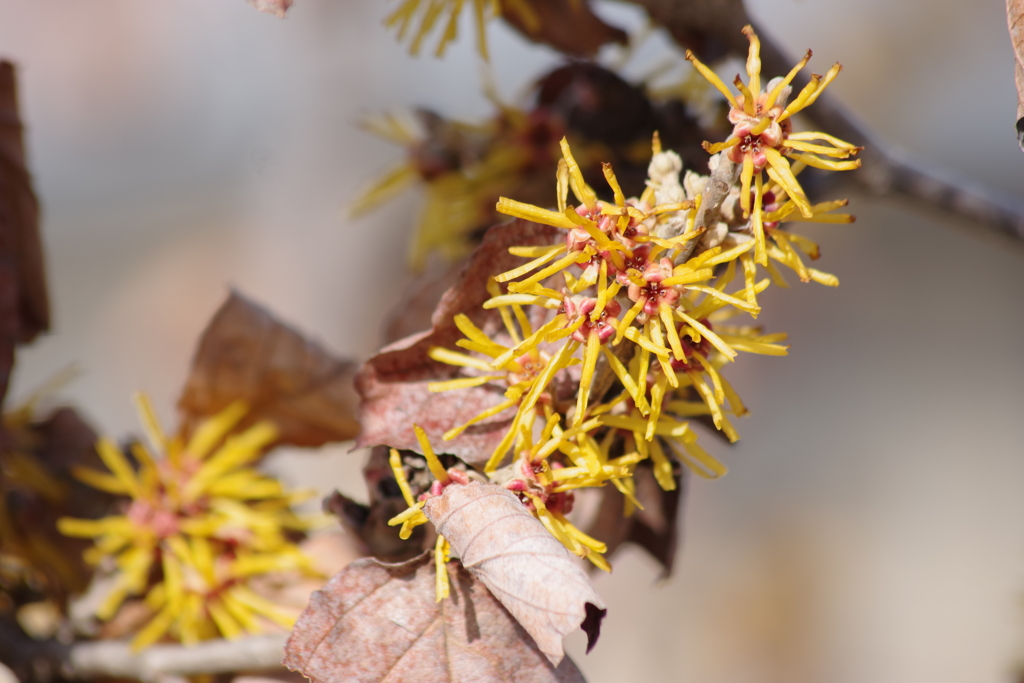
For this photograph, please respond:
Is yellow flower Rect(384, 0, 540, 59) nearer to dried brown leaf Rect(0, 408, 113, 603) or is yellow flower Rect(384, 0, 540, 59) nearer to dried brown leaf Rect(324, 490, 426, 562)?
dried brown leaf Rect(324, 490, 426, 562)

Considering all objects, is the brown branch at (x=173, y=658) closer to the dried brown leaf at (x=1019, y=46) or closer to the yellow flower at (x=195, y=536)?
the yellow flower at (x=195, y=536)

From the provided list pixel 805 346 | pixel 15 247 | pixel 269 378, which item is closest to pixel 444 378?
pixel 269 378

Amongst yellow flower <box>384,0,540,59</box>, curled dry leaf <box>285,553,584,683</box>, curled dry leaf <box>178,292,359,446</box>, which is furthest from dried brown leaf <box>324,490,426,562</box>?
yellow flower <box>384,0,540,59</box>

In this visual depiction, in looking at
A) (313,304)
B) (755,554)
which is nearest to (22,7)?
(313,304)

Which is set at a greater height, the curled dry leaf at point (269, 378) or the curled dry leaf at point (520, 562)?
the curled dry leaf at point (520, 562)

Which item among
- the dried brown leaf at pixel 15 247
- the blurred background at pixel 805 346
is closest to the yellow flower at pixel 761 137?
the dried brown leaf at pixel 15 247

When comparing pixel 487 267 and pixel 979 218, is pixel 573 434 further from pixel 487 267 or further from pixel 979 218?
pixel 979 218

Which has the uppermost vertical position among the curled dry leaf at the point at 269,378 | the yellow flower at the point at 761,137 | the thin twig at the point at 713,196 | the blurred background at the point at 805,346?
the yellow flower at the point at 761,137
